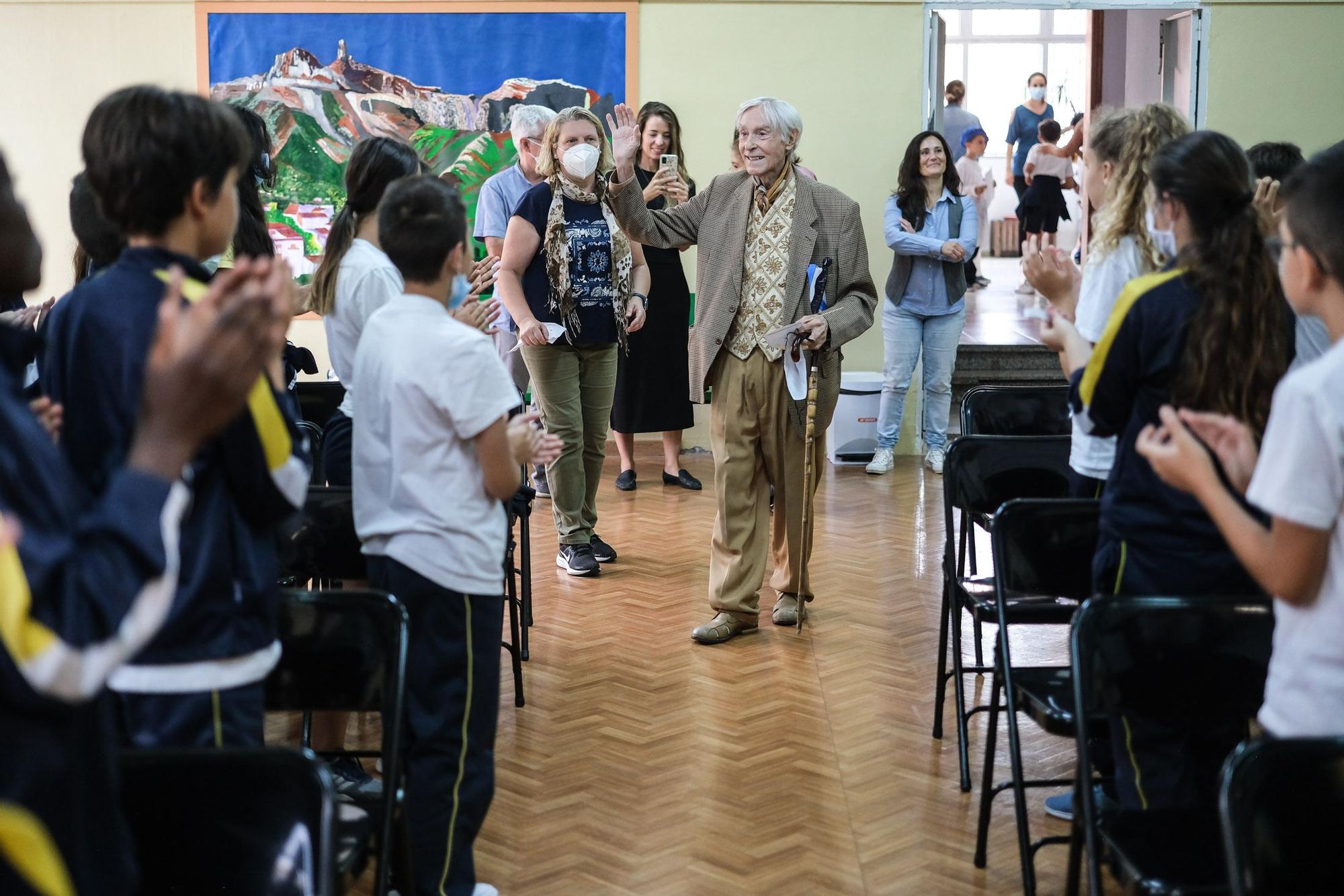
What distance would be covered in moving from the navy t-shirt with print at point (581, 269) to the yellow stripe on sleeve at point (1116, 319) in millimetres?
2813

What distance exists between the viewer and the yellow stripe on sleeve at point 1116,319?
229cm

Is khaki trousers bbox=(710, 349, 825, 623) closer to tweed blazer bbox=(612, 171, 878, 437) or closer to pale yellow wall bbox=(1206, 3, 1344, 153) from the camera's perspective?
tweed blazer bbox=(612, 171, 878, 437)

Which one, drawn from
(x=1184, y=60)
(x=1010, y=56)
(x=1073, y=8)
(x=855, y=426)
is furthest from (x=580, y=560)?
(x=1010, y=56)

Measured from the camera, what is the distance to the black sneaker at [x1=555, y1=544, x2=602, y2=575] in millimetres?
5211

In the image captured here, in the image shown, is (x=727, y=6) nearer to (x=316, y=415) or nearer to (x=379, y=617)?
(x=316, y=415)

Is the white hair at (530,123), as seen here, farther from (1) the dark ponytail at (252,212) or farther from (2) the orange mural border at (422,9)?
(1) the dark ponytail at (252,212)

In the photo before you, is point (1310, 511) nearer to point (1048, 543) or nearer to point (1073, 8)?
point (1048, 543)

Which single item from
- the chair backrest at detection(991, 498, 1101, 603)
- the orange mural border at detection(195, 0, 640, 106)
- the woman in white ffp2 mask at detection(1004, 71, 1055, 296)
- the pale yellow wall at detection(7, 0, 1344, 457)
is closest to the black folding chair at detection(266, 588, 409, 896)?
the chair backrest at detection(991, 498, 1101, 603)

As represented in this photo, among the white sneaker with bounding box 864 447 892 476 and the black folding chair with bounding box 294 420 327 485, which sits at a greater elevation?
the black folding chair with bounding box 294 420 327 485

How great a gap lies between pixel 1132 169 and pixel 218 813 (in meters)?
2.36

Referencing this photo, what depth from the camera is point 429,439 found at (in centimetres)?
235

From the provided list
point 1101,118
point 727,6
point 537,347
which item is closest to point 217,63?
point 727,6

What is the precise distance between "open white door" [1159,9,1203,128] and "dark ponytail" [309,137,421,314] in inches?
243

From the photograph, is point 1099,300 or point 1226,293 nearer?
point 1226,293
